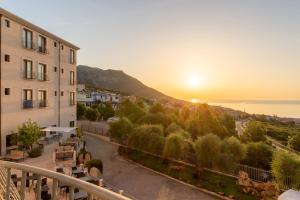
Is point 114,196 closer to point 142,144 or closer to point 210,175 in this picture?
point 210,175

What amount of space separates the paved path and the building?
734 centimetres

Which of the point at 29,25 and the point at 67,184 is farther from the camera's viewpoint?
the point at 29,25

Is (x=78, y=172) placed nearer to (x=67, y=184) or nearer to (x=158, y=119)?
(x=67, y=184)

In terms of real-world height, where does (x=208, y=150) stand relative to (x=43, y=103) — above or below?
below

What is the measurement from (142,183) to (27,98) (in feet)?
42.7

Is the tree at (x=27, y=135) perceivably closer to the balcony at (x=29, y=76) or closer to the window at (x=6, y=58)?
the balcony at (x=29, y=76)

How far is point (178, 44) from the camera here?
103 ft

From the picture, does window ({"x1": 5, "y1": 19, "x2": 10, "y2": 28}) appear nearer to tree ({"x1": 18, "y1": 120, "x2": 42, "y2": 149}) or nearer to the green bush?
tree ({"x1": 18, "y1": 120, "x2": 42, "y2": 149})

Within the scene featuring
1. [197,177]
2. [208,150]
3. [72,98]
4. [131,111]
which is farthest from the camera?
[131,111]

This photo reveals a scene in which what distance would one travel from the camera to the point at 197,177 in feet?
66.6

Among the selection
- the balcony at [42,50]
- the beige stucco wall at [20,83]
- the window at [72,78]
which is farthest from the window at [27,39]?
the window at [72,78]

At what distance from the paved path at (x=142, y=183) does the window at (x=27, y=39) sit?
11.3m

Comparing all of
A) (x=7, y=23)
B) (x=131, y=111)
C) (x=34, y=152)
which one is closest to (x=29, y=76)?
(x=7, y=23)

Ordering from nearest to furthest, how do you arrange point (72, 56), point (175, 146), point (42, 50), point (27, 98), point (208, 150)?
point (208, 150) → point (175, 146) → point (27, 98) → point (42, 50) → point (72, 56)
